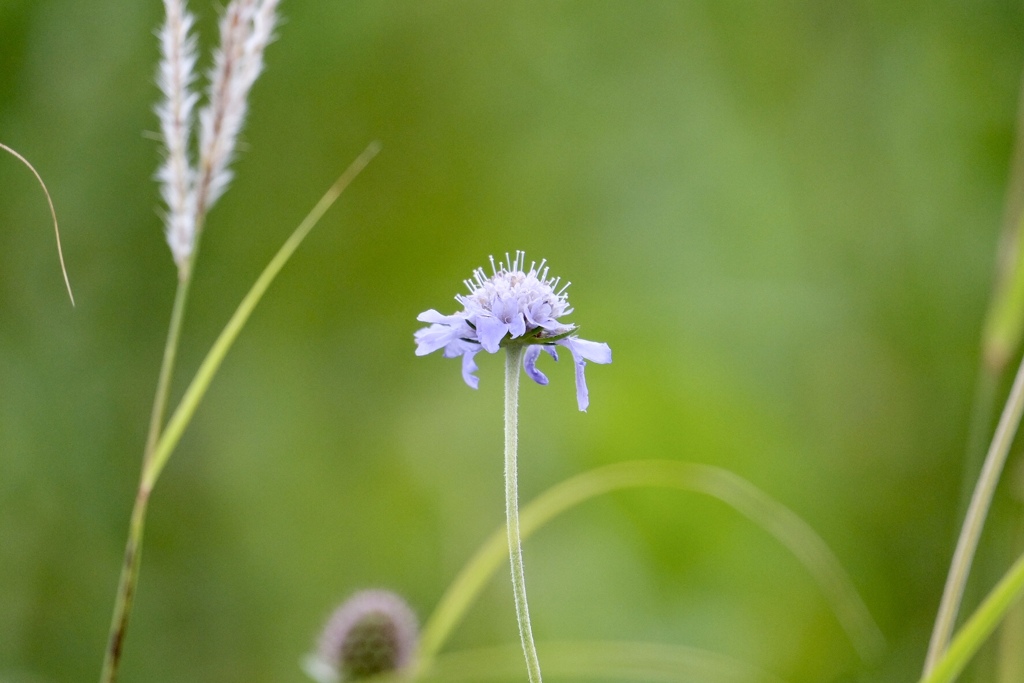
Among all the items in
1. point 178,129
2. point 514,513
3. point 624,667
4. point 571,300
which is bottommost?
point 514,513

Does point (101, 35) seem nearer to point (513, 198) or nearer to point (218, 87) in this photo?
point (513, 198)

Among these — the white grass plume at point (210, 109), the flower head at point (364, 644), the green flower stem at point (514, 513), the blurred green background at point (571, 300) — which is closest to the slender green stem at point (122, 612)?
the white grass plume at point (210, 109)

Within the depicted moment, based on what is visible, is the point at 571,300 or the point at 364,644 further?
the point at 571,300

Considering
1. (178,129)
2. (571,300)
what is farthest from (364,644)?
(571,300)

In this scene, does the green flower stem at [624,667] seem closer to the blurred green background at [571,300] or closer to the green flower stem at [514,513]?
the green flower stem at [514,513]

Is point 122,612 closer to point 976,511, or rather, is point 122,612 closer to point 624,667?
point 624,667

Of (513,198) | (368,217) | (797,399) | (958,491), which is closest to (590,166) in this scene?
(513,198)

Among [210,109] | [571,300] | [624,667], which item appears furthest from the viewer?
[571,300]
